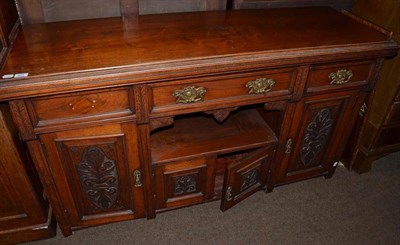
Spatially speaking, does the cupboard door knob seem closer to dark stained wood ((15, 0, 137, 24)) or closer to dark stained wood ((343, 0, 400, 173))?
dark stained wood ((343, 0, 400, 173))

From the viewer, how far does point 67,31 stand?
1.55m

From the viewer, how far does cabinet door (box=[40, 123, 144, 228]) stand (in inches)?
56.6

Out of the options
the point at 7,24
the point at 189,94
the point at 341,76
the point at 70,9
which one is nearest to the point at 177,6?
the point at 70,9

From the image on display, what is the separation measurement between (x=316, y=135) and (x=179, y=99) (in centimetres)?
90

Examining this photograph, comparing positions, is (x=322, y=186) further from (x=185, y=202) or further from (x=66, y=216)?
(x=66, y=216)

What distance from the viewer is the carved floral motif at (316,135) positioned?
1828 millimetres

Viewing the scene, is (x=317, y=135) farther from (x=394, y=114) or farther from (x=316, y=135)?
(x=394, y=114)

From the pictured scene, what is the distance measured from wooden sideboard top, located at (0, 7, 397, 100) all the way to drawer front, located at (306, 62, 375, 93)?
98 mm

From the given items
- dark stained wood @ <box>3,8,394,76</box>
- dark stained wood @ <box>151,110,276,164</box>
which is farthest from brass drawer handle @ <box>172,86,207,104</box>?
dark stained wood @ <box>151,110,276,164</box>

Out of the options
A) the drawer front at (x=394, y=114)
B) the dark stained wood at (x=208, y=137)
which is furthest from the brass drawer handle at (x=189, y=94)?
the drawer front at (x=394, y=114)

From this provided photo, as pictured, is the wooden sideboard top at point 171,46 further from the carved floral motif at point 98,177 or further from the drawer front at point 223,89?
the carved floral motif at point 98,177

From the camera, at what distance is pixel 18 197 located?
1.62m

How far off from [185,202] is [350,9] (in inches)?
61.7

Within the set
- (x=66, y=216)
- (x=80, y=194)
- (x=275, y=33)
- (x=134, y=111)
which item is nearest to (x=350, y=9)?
(x=275, y=33)
